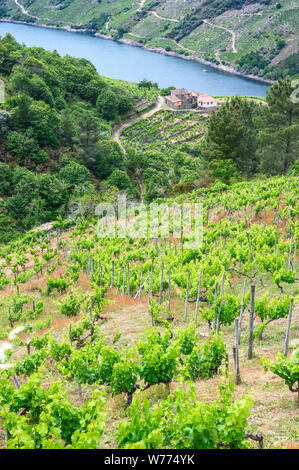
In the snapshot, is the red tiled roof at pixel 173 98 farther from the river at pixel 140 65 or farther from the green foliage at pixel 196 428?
the green foliage at pixel 196 428

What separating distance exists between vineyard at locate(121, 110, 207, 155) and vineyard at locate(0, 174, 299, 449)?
1668 inches

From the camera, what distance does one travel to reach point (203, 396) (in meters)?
8.06

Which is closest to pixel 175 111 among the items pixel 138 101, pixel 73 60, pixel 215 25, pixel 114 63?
pixel 138 101

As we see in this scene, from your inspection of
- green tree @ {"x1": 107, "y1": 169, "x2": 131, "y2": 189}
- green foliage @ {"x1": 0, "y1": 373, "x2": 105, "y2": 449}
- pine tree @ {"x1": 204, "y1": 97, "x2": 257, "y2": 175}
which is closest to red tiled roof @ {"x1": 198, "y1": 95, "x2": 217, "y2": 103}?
green tree @ {"x1": 107, "y1": 169, "x2": 131, "y2": 189}

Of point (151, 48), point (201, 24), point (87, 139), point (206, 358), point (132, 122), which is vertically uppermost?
point (201, 24)

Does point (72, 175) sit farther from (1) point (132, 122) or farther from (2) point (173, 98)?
(2) point (173, 98)

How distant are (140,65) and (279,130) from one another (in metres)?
92.5

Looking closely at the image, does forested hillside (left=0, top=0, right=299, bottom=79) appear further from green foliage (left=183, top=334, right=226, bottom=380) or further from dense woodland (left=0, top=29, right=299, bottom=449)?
green foliage (left=183, top=334, right=226, bottom=380)

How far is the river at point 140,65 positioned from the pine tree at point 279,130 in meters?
63.9

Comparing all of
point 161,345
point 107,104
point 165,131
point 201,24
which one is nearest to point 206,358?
point 161,345

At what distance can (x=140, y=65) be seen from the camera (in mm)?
114188

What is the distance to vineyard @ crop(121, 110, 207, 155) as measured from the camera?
6494cm

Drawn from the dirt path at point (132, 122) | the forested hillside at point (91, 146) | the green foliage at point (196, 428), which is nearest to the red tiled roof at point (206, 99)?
the dirt path at point (132, 122)
